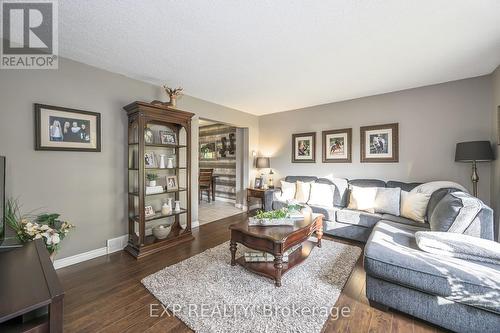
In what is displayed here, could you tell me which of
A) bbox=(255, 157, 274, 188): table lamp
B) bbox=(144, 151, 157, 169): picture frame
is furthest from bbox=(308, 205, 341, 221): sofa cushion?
bbox=(144, 151, 157, 169): picture frame

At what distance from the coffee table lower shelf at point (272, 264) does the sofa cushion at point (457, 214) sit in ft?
4.38

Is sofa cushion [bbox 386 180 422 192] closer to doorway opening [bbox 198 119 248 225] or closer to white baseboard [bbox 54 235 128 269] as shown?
doorway opening [bbox 198 119 248 225]

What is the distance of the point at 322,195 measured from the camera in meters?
3.73

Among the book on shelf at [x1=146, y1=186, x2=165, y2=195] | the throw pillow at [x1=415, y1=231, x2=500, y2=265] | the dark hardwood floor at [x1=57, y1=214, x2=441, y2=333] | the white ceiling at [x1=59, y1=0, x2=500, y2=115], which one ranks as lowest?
the dark hardwood floor at [x1=57, y1=214, x2=441, y2=333]

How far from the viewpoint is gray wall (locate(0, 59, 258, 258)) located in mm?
2141

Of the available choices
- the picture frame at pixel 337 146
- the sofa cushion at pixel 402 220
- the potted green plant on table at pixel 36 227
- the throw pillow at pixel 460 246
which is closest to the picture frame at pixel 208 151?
the picture frame at pixel 337 146

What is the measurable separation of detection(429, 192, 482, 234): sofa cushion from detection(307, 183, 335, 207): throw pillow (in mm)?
1665

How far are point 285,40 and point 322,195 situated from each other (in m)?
2.59

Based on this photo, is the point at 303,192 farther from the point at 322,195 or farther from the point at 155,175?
the point at 155,175

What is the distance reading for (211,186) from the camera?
6348 millimetres

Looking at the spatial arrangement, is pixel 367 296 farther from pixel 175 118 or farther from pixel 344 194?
pixel 175 118

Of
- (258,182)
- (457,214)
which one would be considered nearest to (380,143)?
(457,214)

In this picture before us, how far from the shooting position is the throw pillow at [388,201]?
3.07m

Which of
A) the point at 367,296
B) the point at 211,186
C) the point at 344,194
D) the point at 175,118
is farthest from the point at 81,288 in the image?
the point at 211,186
